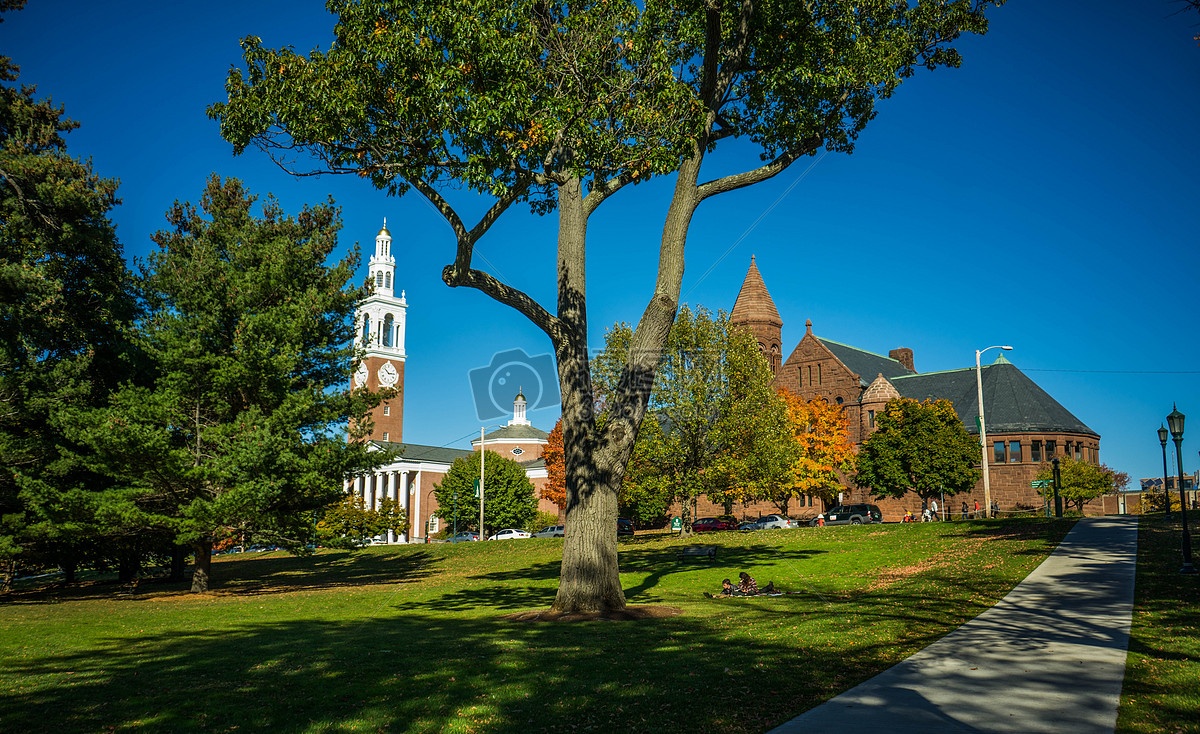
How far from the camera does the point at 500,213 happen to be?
1620cm

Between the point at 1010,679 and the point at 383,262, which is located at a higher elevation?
the point at 383,262

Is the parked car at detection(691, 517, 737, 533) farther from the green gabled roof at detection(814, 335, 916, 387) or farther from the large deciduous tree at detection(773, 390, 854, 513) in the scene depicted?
the green gabled roof at detection(814, 335, 916, 387)

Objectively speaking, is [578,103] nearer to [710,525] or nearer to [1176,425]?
[1176,425]

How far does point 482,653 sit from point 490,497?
72146 millimetres

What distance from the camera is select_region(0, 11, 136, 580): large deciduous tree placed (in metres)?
23.5

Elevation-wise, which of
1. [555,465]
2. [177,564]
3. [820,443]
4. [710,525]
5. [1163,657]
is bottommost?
[710,525]

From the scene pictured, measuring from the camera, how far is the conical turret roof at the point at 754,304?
3255 inches

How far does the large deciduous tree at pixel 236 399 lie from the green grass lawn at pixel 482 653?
327 centimetres

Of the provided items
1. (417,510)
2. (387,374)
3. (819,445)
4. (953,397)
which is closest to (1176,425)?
(819,445)

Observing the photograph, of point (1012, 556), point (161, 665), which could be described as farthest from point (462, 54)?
point (1012, 556)

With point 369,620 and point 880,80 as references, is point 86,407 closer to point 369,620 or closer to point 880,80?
point 369,620

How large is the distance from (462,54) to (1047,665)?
12155mm

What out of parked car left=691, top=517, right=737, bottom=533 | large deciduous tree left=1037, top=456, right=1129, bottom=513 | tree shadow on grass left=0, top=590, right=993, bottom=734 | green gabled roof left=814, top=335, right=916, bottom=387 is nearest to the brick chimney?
green gabled roof left=814, top=335, right=916, bottom=387

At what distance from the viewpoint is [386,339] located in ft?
343
